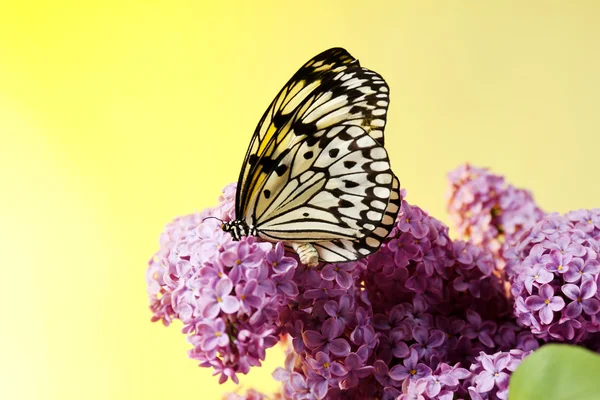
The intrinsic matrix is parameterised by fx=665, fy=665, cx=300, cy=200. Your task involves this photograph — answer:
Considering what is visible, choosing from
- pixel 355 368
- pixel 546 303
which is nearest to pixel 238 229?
pixel 355 368

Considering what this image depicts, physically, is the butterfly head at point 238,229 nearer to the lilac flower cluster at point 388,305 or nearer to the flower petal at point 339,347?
the lilac flower cluster at point 388,305

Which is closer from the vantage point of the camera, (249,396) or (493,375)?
(493,375)

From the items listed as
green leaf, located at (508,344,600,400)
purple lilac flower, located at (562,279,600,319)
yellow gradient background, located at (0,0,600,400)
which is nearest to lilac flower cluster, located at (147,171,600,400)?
purple lilac flower, located at (562,279,600,319)

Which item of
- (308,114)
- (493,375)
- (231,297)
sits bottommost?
(493,375)

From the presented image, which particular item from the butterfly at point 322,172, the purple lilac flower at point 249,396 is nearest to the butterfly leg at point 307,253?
the butterfly at point 322,172

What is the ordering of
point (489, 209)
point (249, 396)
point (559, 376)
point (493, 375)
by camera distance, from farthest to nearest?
point (489, 209) < point (249, 396) < point (493, 375) < point (559, 376)

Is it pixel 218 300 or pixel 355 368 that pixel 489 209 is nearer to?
pixel 355 368

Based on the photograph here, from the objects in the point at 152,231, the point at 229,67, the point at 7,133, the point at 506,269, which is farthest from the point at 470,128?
the point at 7,133

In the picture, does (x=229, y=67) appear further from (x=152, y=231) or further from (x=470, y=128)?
(x=470, y=128)
